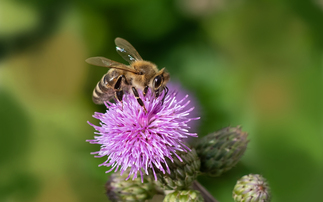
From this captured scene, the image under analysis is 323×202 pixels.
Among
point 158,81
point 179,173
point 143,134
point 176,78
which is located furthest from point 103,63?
point 176,78

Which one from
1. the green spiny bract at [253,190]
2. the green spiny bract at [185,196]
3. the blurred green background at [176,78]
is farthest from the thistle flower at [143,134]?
the blurred green background at [176,78]

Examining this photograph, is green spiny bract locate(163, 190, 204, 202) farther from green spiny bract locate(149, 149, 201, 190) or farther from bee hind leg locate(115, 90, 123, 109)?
bee hind leg locate(115, 90, 123, 109)

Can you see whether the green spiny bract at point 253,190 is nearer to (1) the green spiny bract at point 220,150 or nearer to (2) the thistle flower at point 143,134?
(1) the green spiny bract at point 220,150

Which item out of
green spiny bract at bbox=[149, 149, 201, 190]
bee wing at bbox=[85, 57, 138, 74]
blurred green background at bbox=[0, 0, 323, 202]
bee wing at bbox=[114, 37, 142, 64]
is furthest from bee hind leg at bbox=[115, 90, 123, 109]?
blurred green background at bbox=[0, 0, 323, 202]

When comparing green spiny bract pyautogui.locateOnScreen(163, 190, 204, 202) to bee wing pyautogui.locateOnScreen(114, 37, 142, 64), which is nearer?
green spiny bract pyautogui.locateOnScreen(163, 190, 204, 202)

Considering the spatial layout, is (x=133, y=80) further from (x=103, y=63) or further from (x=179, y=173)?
(x=179, y=173)
